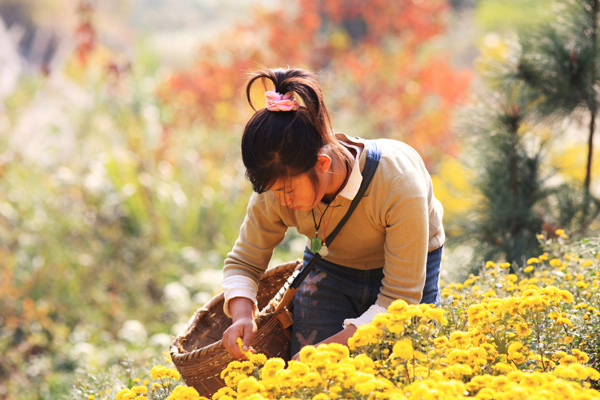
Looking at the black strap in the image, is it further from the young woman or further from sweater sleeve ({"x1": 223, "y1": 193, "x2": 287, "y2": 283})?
sweater sleeve ({"x1": 223, "y1": 193, "x2": 287, "y2": 283})

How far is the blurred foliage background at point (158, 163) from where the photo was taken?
3514mm

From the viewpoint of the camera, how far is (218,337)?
229cm

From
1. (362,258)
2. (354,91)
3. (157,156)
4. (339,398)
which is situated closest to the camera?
(339,398)

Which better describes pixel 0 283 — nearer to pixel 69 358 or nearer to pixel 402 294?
pixel 69 358

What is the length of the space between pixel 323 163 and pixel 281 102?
21cm

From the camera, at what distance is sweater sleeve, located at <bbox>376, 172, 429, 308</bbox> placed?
1.78 m

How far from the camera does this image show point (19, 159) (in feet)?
16.6

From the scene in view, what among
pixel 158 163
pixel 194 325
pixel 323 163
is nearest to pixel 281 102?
pixel 323 163

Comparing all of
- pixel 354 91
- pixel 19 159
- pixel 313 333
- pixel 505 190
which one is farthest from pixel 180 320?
pixel 354 91

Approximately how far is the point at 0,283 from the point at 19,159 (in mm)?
1585

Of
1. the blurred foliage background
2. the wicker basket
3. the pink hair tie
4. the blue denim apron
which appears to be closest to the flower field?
the wicker basket

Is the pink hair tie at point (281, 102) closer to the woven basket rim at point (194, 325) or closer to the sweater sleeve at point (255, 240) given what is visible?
the sweater sleeve at point (255, 240)

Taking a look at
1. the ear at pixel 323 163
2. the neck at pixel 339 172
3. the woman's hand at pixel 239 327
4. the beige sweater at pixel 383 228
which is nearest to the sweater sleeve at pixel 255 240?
the beige sweater at pixel 383 228

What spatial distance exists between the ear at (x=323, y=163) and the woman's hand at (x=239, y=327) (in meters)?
0.55
